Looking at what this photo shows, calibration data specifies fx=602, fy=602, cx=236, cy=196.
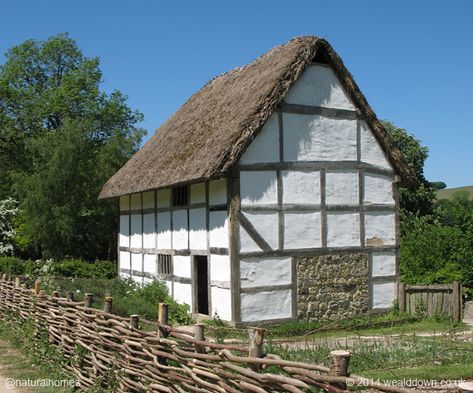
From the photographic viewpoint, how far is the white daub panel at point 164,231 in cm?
1634

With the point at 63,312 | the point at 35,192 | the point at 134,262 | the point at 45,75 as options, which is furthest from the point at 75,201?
the point at 63,312

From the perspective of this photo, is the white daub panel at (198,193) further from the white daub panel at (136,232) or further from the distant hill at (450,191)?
the distant hill at (450,191)

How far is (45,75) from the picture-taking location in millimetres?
37469

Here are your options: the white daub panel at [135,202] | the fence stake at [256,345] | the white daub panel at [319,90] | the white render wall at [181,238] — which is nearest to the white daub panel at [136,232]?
the white render wall at [181,238]

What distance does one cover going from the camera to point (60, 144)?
2647 centimetres

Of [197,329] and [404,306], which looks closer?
[197,329]

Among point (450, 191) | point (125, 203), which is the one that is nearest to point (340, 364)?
point (125, 203)

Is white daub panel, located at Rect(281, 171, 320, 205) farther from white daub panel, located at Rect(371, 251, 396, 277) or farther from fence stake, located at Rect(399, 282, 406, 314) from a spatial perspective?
fence stake, located at Rect(399, 282, 406, 314)

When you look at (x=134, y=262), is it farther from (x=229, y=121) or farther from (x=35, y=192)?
(x=35, y=192)

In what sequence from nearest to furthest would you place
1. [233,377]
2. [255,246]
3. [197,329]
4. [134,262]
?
[233,377], [197,329], [255,246], [134,262]

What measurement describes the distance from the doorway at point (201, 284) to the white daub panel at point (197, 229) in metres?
0.41

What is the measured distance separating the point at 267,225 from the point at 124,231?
8.10m

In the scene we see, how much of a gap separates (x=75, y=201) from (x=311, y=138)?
15.2 metres

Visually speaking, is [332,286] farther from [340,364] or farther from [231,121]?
[340,364]
